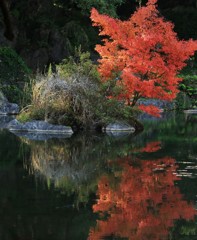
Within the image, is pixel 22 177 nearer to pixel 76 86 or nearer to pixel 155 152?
pixel 155 152

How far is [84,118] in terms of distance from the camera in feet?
64.8

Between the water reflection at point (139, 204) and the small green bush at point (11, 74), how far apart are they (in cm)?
1778

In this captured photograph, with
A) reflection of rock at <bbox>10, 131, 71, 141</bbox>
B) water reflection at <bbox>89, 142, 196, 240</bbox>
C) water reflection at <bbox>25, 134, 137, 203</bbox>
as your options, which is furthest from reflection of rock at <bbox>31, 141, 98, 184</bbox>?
reflection of rock at <bbox>10, 131, 71, 141</bbox>

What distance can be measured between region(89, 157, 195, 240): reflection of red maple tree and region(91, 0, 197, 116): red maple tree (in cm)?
911

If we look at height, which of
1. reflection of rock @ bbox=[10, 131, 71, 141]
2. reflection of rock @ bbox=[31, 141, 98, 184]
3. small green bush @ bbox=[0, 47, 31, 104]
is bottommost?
reflection of rock @ bbox=[31, 141, 98, 184]

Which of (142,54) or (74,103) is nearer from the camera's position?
(74,103)

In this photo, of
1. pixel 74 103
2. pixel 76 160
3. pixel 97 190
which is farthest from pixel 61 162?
pixel 74 103

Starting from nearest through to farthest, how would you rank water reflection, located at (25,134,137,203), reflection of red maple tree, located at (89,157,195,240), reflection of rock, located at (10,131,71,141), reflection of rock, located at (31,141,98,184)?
reflection of red maple tree, located at (89,157,195,240), water reflection, located at (25,134,137,203), reflection of rock, located at (31,141,98,184), reflection of rock, located at (10,131,71,141)

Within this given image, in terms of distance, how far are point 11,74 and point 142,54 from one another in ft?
35.4

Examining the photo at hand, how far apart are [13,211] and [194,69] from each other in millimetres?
35819

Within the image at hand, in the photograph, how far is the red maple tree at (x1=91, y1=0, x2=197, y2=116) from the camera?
20531 millimetres

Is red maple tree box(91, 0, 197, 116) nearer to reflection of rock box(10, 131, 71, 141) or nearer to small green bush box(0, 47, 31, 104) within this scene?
reflection of rock box(10, 131, 71, 141)

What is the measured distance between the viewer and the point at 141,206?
28.6ft

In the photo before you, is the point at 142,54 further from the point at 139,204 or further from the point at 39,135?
the point at 139,204
